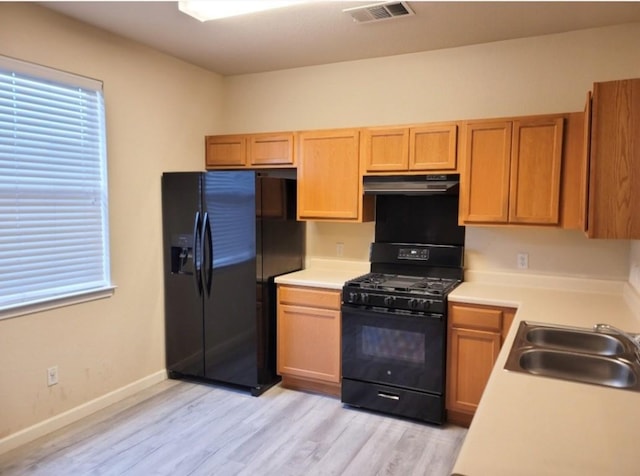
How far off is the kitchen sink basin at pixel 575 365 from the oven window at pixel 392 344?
1204 mm

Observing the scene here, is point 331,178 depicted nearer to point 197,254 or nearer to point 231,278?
point 231,278

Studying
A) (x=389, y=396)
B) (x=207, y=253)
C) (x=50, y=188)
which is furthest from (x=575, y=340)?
(x=50, y=188)

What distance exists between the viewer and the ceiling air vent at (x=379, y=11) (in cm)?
267

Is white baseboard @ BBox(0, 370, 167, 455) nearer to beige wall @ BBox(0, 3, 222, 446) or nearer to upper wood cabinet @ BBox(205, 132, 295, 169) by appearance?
beige wall @ BBox(0, 3, 222, 446)

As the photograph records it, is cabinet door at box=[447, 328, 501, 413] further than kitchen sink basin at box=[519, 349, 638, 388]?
Yes

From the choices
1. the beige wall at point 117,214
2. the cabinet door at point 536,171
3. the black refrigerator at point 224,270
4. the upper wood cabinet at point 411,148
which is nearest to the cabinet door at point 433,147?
the upper wood cabinet at point 411,148

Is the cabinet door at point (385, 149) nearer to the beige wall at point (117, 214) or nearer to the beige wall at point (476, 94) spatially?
the beige wall at point (476, 94)

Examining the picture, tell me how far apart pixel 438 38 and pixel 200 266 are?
242 centimetres

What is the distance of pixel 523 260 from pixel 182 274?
2600mm

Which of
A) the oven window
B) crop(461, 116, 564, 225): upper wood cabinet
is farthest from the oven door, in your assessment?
crop(461, 116, 564, 225): upper wood cabinet

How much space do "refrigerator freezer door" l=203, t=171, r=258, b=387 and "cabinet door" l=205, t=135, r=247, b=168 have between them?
0.51m

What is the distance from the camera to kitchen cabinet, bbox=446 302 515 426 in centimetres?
285

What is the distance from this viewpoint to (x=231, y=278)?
11.5 ft

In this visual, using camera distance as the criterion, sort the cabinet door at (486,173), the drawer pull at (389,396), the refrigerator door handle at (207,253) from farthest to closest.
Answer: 1. the refrigerator door handle at (207,253)
2. the drawer pull at (389,396)
3. the cabinet door at (486,173)
